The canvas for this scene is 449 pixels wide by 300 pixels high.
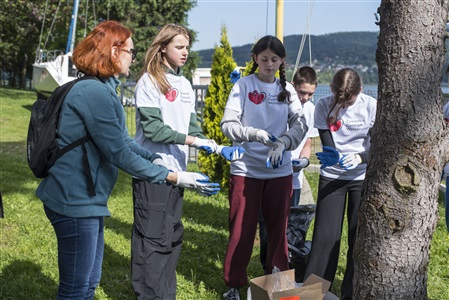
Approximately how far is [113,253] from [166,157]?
1.92 meters

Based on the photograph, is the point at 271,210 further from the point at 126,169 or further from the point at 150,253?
the point at 126,169

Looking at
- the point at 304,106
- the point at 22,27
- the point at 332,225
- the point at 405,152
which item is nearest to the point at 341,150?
the point at 332,225

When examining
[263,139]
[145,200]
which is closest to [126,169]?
[145,200]

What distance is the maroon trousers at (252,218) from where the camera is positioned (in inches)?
167

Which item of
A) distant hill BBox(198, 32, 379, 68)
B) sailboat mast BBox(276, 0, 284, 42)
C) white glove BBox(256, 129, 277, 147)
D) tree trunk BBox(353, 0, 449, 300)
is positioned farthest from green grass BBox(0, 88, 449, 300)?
distant hill BBox(198, 32, 379, 68)

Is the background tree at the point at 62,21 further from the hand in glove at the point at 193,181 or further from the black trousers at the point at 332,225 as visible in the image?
the hand in glove at the point at 193,181

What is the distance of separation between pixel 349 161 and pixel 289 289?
3.89 feet

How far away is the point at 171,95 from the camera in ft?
12.7

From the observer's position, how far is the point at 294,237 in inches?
193

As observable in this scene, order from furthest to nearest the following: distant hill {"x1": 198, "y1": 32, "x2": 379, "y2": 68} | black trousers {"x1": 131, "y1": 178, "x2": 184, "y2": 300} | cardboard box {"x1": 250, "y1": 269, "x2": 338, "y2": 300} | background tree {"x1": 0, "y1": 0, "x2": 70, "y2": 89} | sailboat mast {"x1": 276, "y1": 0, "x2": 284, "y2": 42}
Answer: distant hill {"x1": 198, "y1": 32, "x2": 379, "y2": 68} < background tree {"x1": 0, "y1": 0, "x2": 70, "y2": 89} < sailboat mast {"x1": 276, "y1": 0, "x2": 284, "y2": 42} < black trousers {"x1": 131, "y1": 178, "x2": 184, "y2": 300} < cardboard box {"x1": 250, "y1": 269, "x2": 338, "y2": 300}

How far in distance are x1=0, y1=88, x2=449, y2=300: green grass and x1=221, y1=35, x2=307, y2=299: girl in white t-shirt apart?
21.2 inches

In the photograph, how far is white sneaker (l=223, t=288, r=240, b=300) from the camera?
14.3 ft

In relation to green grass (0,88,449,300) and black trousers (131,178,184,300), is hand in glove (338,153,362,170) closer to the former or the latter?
black trousers (131,178,184,300)

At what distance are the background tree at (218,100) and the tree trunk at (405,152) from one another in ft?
14.4
